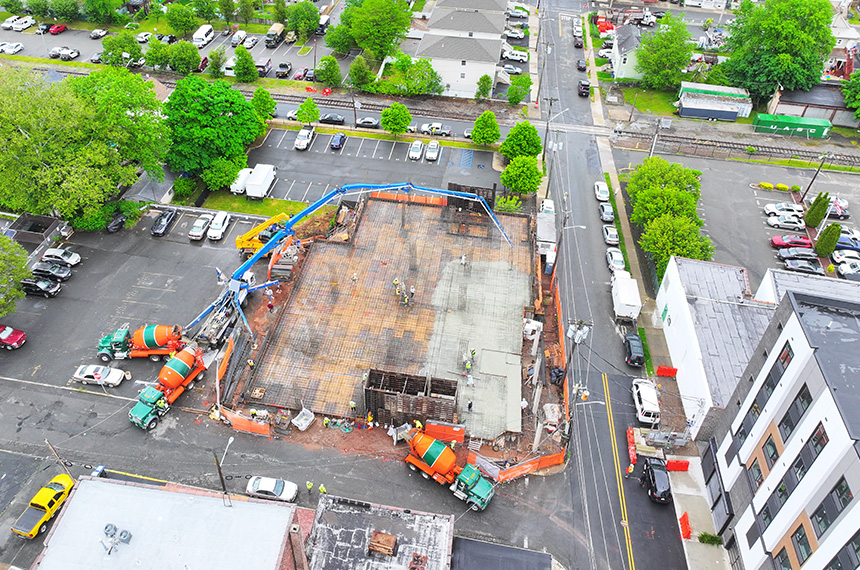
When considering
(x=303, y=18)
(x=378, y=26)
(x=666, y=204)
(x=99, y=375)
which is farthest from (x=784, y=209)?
(x=303, y=18)

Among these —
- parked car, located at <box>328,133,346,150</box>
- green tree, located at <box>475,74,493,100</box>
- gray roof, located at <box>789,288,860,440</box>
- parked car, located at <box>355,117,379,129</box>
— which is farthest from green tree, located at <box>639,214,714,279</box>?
parked car, located at <box>355,117,379,129</box>

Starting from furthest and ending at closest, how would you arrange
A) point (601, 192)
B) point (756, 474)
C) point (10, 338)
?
point (601, 192), point (10, 338), point (756, 474)

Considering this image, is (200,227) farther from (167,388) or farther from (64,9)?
(64,9)

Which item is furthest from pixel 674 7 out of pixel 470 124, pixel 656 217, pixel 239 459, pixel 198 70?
pixel 239 459

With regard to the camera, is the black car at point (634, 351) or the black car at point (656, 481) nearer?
the black car at point (656, 481)

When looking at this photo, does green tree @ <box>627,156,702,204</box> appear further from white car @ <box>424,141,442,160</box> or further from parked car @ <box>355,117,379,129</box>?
parked car @ <box>355,117,379,129</box>

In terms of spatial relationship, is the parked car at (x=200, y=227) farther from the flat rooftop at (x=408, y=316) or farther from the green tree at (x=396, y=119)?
the green tree at (x=396, y=119)

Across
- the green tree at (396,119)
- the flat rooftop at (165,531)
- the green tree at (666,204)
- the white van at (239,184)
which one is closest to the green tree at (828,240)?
the green tree at (666,204)
